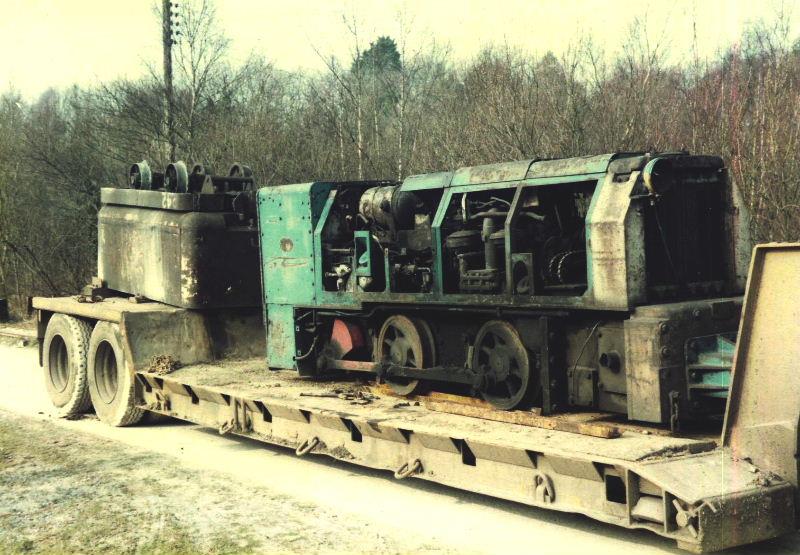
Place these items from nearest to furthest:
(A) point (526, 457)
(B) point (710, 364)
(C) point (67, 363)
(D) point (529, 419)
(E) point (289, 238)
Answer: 1. (A) point (526, 457)
2. (B) point (710, 364)
3. (D) point (529, 419)
4. (E) point (289, 238)
5. (C) point (67, 363)

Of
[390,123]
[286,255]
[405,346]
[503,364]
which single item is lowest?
[503,364]

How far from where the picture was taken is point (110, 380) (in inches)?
495

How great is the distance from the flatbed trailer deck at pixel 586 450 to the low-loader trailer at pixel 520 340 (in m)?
0.02

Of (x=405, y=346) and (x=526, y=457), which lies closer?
(x=526, y=457)

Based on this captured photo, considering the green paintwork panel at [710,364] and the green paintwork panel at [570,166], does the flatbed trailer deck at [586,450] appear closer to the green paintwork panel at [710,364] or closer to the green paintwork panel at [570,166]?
the green paintwork panel at [710,364]

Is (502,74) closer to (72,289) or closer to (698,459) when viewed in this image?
(698,459)

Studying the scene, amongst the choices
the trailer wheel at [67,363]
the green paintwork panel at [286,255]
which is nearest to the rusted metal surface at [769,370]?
the green paintwork panel at [286,255]

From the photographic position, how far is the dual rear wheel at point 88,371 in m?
11.9

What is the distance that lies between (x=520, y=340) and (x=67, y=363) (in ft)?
24.8

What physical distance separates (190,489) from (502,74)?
34.9 ft

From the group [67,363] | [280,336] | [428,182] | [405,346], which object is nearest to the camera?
[428,182]

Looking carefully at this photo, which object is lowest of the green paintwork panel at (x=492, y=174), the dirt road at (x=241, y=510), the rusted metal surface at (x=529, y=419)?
the dirt road at (x=241, y=510)

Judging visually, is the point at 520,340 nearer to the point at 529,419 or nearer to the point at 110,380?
the point at 529,419

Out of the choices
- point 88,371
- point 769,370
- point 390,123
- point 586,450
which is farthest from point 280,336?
point 390,123
